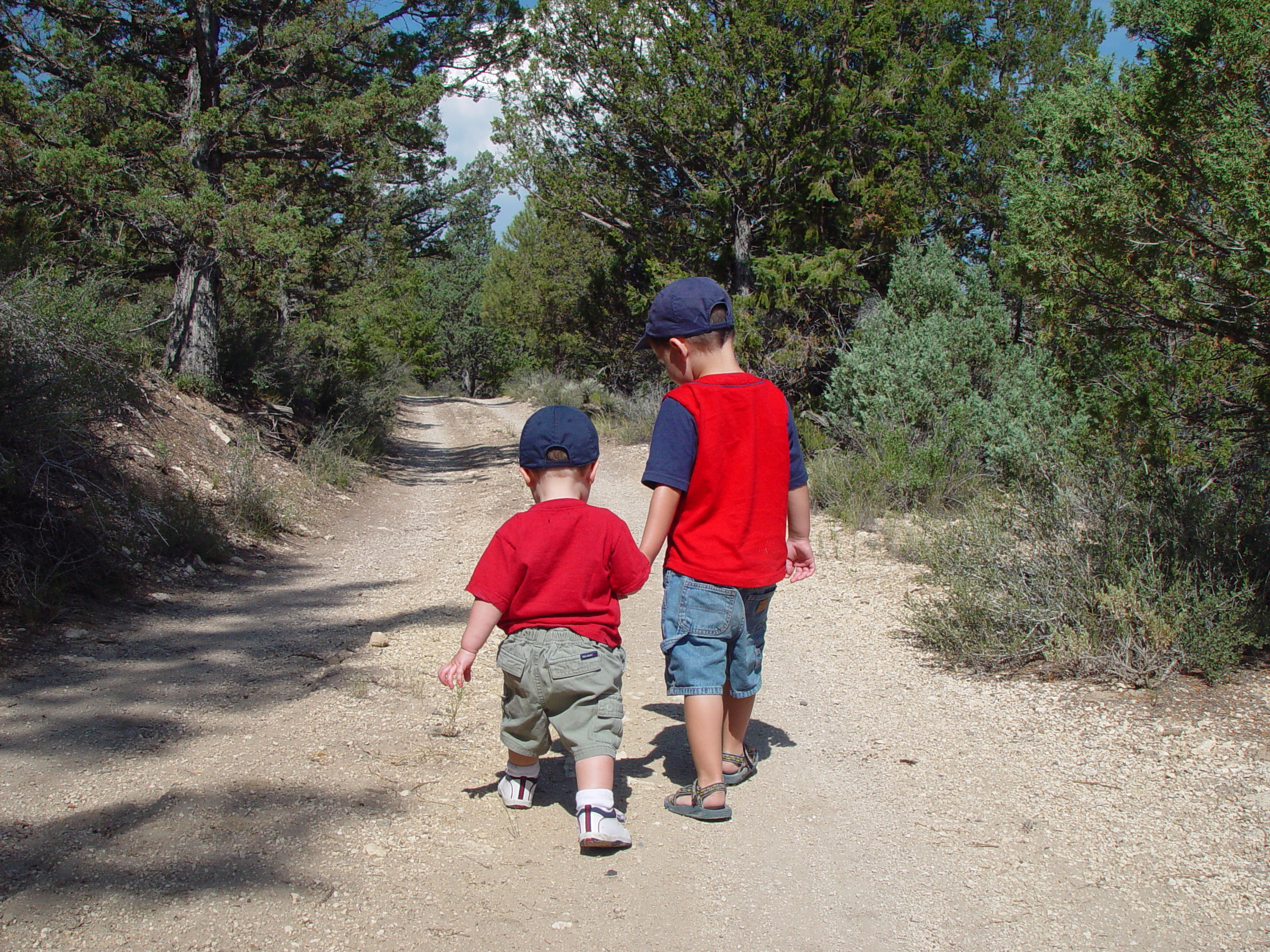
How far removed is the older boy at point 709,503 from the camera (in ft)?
10.1

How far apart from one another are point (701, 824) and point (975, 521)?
3578mm

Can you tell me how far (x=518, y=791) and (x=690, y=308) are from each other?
1.83 m

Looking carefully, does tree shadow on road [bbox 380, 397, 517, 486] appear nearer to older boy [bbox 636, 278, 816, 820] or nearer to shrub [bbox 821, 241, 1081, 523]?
shrub [bbox 821, 241, 1081, 523]

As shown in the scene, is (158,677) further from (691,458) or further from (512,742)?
(691,458)

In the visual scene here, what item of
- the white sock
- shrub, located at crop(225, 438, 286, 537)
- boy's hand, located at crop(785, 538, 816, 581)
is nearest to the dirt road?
the white sock

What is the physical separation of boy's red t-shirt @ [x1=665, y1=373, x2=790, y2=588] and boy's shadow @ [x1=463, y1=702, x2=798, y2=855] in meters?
0.77

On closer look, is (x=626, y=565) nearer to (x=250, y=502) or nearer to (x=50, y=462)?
(x=50, y=462)

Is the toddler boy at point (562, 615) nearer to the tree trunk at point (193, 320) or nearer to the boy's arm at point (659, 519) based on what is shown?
the boy's arm at point (659, 519)

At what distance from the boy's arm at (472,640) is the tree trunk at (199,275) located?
33.8 ft

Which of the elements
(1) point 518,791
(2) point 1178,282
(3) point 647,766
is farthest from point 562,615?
(2) point 1178,282

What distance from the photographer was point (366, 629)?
564 cm

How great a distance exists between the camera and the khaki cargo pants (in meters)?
2.96

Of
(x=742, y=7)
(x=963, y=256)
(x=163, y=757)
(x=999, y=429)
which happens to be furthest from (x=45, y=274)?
(x=963, y=256)

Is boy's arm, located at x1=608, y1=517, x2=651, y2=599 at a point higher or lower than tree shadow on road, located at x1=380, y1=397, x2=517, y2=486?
higher
